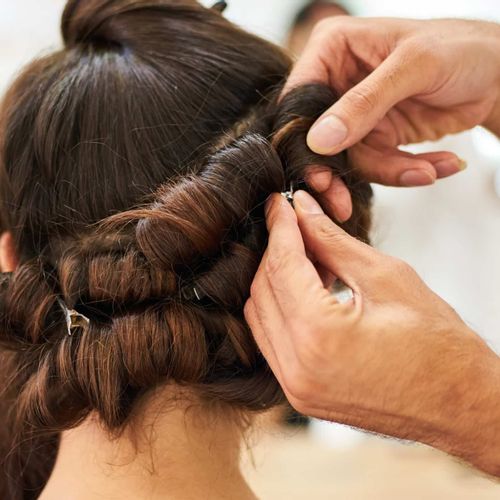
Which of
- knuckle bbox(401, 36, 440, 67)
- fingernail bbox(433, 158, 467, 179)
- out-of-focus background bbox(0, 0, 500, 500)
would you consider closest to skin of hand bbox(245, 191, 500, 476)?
knuckle bbox(401, 36, 440, 67)

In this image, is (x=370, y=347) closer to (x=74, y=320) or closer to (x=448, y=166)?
(x=74, y=320)

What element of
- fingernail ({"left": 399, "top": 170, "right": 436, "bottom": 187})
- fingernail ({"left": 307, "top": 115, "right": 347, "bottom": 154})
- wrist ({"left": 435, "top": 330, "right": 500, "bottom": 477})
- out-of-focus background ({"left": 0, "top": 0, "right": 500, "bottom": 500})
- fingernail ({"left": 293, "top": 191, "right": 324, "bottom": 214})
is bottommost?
out-of-focus background ({"left": 0, "top": 0, "right": 500, "bottom": 500})

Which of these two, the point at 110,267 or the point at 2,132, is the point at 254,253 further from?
the point at 2,132

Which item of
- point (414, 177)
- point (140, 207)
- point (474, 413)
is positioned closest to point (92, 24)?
point (140, 207)

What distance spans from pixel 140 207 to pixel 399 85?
19.6 inches

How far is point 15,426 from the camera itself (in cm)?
109

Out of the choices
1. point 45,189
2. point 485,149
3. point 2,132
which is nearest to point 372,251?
point 45,189

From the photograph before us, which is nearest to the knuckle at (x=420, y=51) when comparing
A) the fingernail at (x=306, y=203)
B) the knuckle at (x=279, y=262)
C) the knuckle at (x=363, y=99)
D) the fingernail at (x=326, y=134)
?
the knuckle at (x=363, y=99)

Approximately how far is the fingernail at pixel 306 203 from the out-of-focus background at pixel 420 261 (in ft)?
5.39

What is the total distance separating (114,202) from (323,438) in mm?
2155

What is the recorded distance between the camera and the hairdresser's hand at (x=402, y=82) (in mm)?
1058

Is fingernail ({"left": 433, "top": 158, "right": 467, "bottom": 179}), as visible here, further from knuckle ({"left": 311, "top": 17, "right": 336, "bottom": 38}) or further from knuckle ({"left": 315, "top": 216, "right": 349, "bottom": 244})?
knuckle ({"left": 315, "top": 216, "right": 349, "bottom": 244})

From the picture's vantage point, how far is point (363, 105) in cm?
102

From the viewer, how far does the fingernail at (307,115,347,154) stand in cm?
95
